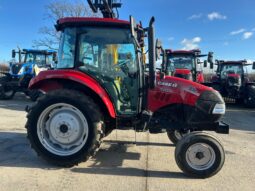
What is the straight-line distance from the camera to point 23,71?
590 inches

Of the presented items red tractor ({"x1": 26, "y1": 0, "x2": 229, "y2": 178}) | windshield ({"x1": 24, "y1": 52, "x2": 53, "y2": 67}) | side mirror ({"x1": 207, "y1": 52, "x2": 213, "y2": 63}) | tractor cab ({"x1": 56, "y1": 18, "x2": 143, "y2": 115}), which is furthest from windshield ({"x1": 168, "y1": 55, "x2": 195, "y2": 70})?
tractor cab ({"x1": 56, "y1": 18, "x2": 143, "y2": 115})

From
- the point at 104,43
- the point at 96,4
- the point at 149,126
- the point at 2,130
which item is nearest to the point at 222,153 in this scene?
the point at 149,126

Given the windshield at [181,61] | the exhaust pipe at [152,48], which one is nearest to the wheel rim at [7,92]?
the windshield at [181,61]

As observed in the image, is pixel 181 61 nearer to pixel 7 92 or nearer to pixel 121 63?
pixel 7 92

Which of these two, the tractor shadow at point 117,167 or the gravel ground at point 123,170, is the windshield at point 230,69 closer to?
the gravel ground at point 123,170

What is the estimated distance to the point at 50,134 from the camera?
5.08 meters

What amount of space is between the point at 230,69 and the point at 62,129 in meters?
12.6

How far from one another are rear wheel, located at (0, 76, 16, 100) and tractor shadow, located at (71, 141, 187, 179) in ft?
33.0

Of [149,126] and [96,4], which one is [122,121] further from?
[96,4]

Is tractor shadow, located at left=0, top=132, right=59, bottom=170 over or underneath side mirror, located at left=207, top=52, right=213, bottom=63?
underneath

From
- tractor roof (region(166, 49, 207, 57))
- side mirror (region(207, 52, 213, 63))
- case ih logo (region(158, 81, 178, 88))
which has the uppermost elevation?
tractor roof (region(166, 49, 207, 57))

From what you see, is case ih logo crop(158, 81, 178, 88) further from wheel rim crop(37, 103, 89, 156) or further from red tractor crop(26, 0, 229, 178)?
wheel rim crop(37, 103, 89, 156)

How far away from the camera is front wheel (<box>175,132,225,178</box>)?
15.2ft

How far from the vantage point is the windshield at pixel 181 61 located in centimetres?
1359
